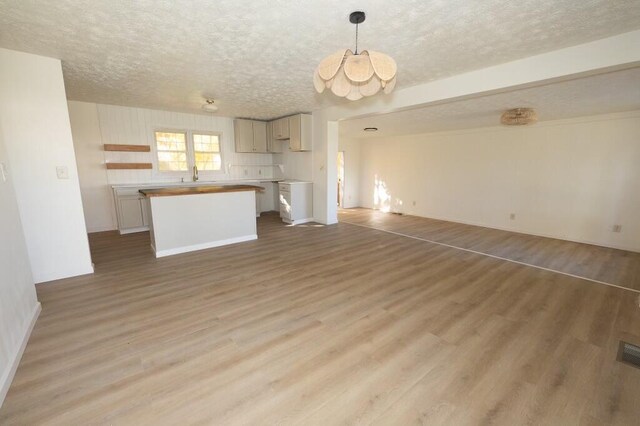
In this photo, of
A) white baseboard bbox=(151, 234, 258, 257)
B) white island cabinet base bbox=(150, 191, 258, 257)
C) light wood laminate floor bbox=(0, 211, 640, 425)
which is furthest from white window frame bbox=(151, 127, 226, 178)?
light wood laminate floor bbox=(0, 211, 640, 425)

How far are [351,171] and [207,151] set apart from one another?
424cm

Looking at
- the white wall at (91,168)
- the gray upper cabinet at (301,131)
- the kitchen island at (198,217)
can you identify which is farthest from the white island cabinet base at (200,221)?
the white wall at (91,168)

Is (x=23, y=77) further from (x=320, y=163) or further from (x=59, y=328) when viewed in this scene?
(x=320, y=163)

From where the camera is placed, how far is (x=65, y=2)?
1.94 metres

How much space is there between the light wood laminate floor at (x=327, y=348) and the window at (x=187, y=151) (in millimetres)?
3044

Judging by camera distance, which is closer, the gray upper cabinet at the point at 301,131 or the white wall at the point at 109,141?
the white wall at the point at 109,141

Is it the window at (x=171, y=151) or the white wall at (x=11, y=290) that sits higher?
the window at (x=171, y=151)

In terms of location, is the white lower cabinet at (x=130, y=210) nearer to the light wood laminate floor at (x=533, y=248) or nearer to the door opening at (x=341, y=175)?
the light wood laminate floor at (x=533, y=248)

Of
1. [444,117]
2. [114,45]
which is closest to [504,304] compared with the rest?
[444,117]

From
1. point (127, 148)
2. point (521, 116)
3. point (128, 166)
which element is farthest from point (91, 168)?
point (521, 116)

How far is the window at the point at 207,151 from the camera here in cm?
622

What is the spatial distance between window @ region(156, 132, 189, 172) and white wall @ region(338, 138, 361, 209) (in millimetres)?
4302

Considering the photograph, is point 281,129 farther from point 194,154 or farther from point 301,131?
point 194,154

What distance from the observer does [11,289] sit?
2.00 meters
